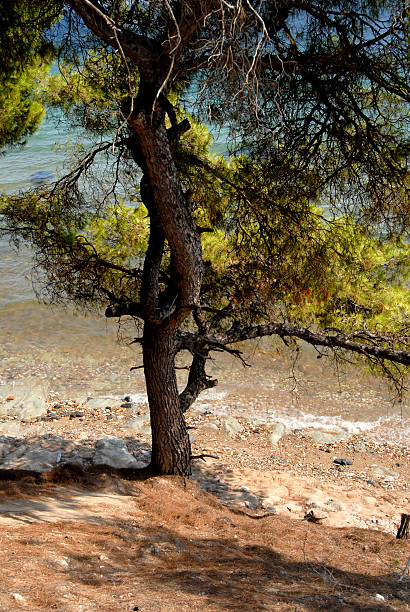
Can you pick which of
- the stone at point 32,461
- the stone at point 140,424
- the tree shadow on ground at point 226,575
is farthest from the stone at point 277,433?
the tree shadow on ground at point 226,575

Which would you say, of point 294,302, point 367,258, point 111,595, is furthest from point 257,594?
point 367,258

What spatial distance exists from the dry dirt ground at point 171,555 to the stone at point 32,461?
72 centimetres

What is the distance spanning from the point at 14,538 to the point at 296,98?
519 cm

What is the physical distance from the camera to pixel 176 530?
20.1ft

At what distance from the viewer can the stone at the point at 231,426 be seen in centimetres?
1117

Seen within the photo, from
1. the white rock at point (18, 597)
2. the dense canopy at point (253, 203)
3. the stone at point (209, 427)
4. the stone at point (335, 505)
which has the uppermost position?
the dense canopy at point (253, 203)

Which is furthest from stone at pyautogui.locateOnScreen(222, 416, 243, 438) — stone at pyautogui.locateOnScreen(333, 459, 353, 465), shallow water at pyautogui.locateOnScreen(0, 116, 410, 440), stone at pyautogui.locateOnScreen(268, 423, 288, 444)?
stone at pyautogui.locateOnScreen(333, 459, 353, 465)

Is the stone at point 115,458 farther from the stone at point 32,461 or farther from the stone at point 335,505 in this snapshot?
the stone at point 335,505

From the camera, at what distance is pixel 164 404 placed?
23.7 feet

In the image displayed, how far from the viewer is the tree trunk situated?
7.02 m

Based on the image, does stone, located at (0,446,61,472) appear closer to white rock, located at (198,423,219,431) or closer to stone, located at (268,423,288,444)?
white rock, located at (198,423,219,431)

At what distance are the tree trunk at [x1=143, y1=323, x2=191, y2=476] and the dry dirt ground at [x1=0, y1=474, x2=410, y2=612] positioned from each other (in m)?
0.27

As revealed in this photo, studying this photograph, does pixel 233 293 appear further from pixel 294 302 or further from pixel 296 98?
pixel 296 98

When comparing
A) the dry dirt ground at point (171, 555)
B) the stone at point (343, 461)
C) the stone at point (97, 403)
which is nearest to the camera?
the dry dirt ground at point (171, 555)
